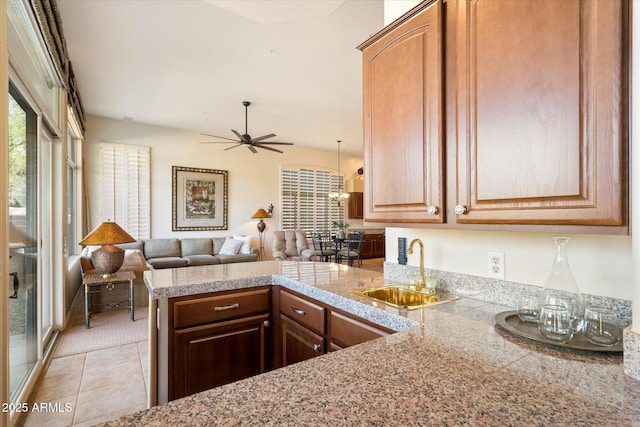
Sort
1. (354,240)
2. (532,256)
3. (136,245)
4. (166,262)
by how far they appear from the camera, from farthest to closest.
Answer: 1. (354,240)
2. (136,245)
3. (166,262)
4. (532,256)

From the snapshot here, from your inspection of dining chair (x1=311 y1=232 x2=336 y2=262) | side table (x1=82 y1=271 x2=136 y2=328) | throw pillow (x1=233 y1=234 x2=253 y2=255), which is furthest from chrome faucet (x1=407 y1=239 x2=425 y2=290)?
dining chair (x1=311 y1=232 x2=336 y2=262)

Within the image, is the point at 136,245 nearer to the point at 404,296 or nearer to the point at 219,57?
the point at 219,57

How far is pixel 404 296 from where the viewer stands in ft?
5.68

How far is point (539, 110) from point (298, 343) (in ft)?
5.01

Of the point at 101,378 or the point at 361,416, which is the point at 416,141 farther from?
the point at 101,378

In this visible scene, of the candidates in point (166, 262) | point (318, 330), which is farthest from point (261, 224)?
point (318, 330)

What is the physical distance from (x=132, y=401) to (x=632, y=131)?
2909 millimetres

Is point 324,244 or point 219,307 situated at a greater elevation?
point 219,307

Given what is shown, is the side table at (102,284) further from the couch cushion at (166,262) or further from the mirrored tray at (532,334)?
the mirrored tray at (532,334)

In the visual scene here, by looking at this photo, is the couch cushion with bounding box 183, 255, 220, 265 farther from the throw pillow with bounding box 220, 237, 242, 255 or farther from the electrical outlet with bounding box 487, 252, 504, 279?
the electrical outlet with bounding box 487, 252, 504, 279

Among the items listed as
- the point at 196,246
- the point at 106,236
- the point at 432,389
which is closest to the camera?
the point at 432,389

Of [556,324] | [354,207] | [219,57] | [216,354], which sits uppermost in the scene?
[219,57]

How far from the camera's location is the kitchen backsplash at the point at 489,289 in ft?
3.58

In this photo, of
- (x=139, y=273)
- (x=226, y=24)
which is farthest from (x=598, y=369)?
(x=139, y=273)
